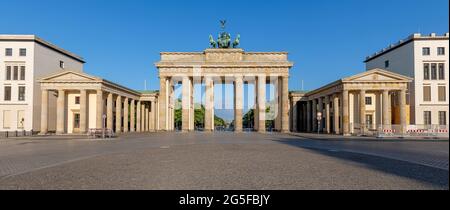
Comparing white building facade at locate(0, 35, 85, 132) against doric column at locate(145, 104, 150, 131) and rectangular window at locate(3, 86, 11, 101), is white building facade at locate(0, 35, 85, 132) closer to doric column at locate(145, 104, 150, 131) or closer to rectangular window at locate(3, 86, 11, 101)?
rectangular window at locate(3, 86, 11, 101)

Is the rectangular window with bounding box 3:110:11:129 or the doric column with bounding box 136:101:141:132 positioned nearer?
the rectangular window with bounding box 3:110:11:129

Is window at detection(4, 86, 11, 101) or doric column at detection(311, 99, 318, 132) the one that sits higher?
window at detection(4, 86, 11, 101)

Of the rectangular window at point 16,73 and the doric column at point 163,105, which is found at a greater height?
the rectangular window at point 16,73

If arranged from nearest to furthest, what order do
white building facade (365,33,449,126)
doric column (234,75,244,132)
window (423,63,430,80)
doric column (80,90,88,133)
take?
1. doric column (80,90,88,133)
2. white building facade (365,33,449,126)
3. window (423,63,430,80)
4. doric column (234,75,244,132)

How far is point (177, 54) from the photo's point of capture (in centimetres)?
6912

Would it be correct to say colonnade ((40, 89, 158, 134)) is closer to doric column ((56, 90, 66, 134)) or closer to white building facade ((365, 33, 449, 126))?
doric column ((56, 90, 66, 134))

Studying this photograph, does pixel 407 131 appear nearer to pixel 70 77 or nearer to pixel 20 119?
pixel 70 77

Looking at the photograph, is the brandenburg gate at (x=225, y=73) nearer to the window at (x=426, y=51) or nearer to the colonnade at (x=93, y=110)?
the colonnade at (x=93, y=110)

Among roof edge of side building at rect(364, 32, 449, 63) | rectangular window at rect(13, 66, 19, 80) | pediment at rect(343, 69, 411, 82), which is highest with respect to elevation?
roof edge of side building at rect(364, 32, 449, 63)

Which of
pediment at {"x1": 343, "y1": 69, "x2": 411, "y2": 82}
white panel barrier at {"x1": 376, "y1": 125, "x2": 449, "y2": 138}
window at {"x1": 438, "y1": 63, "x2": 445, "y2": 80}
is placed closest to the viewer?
white panel barrier at {"x1": 376, "y1": 125, "x2": 449, "y2": 138}

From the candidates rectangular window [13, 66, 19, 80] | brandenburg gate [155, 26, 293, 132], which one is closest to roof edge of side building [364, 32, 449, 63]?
brandenburg gate [155, 26, 293, 132]

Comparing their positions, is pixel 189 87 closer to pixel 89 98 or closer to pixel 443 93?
pixel 89 98

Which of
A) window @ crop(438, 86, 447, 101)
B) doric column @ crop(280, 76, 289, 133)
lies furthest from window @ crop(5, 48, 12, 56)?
window @ crop(438, 86, 447, 101)

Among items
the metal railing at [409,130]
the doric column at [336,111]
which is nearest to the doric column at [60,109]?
the doric column at [336,111]
